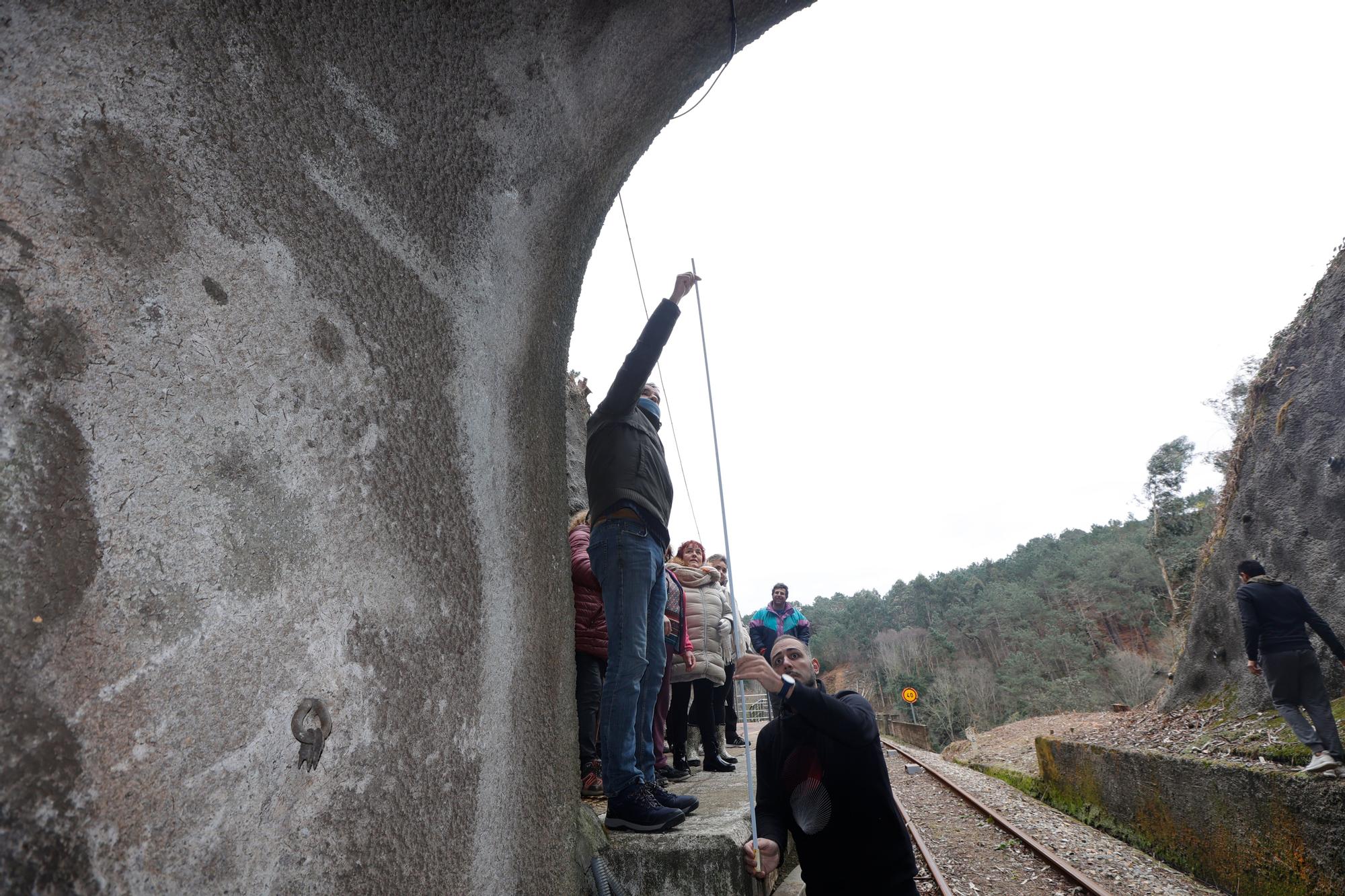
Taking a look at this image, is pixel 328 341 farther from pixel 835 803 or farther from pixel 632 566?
pixel 835 803

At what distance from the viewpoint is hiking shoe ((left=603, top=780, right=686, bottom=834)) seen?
2478mm

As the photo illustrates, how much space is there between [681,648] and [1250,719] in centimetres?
963

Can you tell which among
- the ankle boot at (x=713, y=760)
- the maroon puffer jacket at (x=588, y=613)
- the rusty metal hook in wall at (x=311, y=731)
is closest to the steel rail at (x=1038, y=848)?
the ankle boot at (x=713, y=760)

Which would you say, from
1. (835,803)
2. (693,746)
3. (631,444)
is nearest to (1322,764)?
(693,746)

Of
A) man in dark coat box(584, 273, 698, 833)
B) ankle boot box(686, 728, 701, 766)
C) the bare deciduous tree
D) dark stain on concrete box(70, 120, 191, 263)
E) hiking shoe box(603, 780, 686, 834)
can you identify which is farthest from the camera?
the bare deciduous tree

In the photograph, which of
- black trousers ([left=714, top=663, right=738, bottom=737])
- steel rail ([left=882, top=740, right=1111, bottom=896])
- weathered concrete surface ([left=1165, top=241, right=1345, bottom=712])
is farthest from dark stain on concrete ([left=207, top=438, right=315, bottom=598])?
weathered concrete surface ([left=1165, top=241, right=1345, bottom=712])

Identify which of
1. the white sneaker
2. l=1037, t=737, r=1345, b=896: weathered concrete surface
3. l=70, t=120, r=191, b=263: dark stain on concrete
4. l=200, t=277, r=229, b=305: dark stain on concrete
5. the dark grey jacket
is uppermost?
the dark grey jacket

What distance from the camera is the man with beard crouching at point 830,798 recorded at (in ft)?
8.14

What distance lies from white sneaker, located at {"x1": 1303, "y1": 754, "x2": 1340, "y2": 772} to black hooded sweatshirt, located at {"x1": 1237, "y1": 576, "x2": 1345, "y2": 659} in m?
0.97

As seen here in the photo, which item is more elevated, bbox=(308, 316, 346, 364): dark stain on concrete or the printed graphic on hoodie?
bbox=(308, 316, 346, 364): dark stain on concrete

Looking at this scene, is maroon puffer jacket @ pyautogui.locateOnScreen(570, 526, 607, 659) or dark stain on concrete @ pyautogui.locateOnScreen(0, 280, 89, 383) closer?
dark stain on concrete @ pyautogui.locateOnScreen(0, 280, 89, 383)

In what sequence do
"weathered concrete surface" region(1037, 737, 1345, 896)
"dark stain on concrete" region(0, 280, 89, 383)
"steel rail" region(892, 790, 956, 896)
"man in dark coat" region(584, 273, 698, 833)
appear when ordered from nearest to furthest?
"dark stain on concrete" region(0, 280, 89, 383)
"man in dark coat" region(584, 273, 698, 833)
"weathered concrete surface" region(1037, 737, 1345, 896)
"steel rail" region(892, 790, 956, 896)

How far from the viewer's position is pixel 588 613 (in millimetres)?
3615

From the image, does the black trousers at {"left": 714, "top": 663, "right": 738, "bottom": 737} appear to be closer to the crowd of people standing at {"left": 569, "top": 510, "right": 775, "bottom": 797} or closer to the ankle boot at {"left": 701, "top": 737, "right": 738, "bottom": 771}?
the crowd of people standing at {"left": 569, "top": 510, "right": 775, "bottom": 797}
